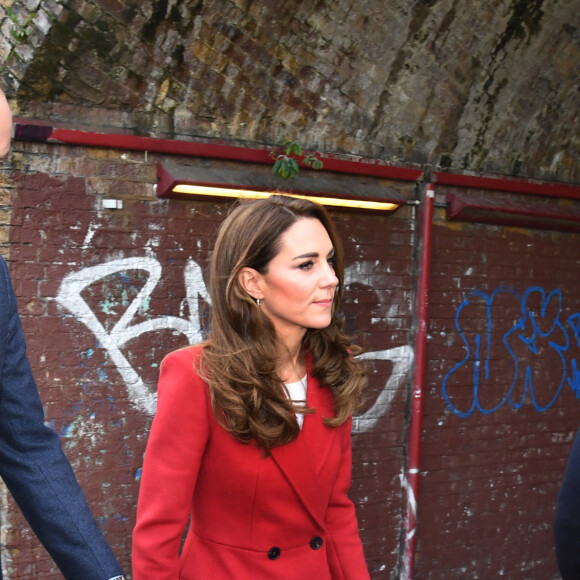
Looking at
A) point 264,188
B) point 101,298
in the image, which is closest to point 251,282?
point 101,298

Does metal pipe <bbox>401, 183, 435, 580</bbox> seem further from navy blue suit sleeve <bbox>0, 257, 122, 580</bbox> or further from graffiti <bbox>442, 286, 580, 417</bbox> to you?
navy blue suit sleeve <bbox>0, 257, 122, 580</bbox>

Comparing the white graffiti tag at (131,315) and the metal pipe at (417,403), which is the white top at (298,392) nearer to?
the white graffiti tag at (131,315)

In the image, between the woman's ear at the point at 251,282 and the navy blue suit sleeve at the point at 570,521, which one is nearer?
the navy blue suit sleeve at the point at 570,521

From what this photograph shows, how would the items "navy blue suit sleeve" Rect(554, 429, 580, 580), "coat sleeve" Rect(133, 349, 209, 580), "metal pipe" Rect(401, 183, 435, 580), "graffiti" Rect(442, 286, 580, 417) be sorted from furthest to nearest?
"graffiti" Rect(442, 286, 580, 417) → "metal pipe" Rect(401, 183, 435, 580) → "coat sleeve" Rect(133, 349, 209, 580) → "navy blue suit sleeve" Rect(554, 429, 580, 580)

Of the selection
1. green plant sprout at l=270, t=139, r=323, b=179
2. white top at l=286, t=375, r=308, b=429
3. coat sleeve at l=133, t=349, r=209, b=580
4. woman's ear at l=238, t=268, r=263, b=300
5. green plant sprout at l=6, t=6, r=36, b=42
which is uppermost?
green plant sprout at l=6, t=6, r=36, b=42

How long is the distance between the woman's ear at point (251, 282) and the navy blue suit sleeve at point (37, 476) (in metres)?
0.79

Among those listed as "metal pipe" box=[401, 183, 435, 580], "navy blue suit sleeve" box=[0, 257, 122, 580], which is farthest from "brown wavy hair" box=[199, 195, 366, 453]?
"metal pipe" box=[401, 183, 435, 580]

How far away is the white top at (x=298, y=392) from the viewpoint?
2.65m

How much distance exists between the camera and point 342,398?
2688 mm

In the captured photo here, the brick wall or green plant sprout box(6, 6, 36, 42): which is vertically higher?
green plant sprout box(6, 6, 36, 42)

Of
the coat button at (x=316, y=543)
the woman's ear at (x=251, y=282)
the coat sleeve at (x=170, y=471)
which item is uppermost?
the woman's ear at (x=251, y=282)

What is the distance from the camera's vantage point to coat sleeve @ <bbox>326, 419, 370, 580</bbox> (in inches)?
103

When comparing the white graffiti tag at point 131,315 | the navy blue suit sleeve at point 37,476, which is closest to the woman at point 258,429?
the navy blue suit sleeve at point 37,476

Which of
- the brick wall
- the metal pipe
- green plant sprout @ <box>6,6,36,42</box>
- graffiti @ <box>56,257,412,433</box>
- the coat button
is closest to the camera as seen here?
the coat button
